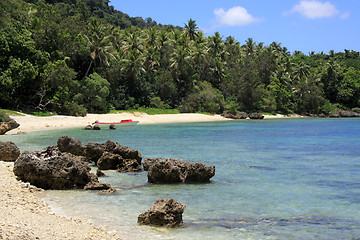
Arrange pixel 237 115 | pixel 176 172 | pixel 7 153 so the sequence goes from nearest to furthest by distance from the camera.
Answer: pixel 176 172, pixel 7 153, pixel 237 115

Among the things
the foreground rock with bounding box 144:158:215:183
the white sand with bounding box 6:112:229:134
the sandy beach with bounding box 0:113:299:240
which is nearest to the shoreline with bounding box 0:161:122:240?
the sandy beach with bounding box 0:113:299:240

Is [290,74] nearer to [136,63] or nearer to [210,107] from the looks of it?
[210,107]

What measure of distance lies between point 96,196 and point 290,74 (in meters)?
86.5

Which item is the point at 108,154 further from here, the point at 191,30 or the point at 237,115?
the point at 191,30

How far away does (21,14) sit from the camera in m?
50.6

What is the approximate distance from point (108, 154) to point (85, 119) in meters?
32.3

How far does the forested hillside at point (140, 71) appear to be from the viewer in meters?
45.2

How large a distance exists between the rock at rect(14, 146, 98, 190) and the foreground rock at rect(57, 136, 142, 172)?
3532 millimetres

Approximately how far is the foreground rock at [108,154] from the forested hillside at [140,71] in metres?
19.8

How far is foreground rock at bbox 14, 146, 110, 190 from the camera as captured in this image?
11.1 metres

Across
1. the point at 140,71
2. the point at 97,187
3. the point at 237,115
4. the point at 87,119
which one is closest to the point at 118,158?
the point at 97,187

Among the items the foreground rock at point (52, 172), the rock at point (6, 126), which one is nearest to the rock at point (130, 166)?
the foreground rock at point (52, 172)

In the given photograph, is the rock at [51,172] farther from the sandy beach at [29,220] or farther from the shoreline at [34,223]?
the shoreline at [34,223]

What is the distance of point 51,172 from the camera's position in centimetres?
1104
